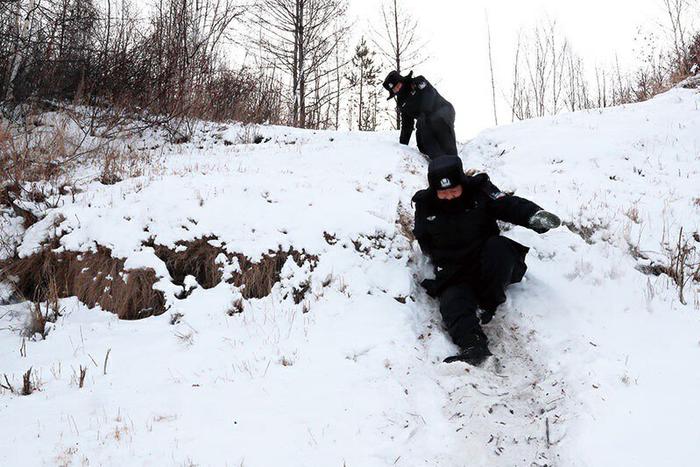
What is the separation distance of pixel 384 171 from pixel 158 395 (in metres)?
4.53

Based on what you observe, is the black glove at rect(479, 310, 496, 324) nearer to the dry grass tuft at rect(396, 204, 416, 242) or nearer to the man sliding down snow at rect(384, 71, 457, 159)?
the dry grass tuft at rect(396, 204, 416, 242)

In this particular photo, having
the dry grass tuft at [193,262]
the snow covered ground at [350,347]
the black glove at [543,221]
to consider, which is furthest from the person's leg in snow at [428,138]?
the dry grass tuft at [193,262]

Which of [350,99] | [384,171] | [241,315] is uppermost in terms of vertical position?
[350,99]

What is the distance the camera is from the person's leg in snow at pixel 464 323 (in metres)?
3.03

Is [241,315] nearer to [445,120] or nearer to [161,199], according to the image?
[161,199]

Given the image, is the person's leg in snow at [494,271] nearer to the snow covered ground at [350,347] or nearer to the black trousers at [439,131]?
the snow covered ground at [350,347]

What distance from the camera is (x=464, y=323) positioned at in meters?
3.31

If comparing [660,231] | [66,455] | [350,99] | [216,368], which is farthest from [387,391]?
[350,99]

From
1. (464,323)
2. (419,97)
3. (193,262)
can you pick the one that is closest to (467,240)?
(464,323)

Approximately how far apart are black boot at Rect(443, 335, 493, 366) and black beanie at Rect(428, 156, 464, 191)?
1.31 m

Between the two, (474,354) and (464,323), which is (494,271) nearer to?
(464,323)

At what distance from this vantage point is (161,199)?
4645 millimetres

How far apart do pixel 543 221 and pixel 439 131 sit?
402 centimetres

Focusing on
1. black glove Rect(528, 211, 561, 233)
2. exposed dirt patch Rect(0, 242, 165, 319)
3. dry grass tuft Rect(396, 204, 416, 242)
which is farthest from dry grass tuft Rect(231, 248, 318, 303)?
black glove Rect(528, 211, 561, 233)
